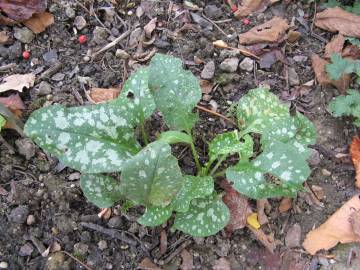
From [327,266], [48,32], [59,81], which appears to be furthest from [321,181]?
[48,32]

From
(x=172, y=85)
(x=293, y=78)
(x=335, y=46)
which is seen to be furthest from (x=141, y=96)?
(x=335, y=46)

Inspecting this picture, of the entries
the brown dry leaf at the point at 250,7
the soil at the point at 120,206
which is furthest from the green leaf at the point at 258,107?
the brown dry leaf at the point at 250,7

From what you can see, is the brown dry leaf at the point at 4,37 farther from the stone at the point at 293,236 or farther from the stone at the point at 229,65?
the stone at the point at 293,236

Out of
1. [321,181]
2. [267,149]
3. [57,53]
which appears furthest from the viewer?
[57,53]

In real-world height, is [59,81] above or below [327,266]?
above

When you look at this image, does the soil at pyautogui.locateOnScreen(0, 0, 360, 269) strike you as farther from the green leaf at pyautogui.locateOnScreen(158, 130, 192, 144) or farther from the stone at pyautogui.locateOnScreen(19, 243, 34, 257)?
the green leaf at pyautogui.locateOnScreen(158, 130, 192, 144)

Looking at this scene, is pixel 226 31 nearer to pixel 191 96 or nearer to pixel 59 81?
pixel 191 96

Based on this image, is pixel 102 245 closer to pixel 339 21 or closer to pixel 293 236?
pixel 293 236
